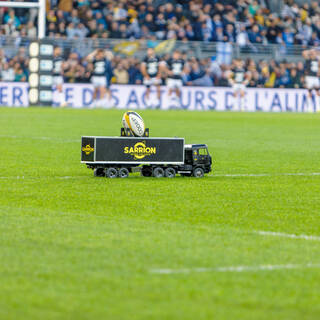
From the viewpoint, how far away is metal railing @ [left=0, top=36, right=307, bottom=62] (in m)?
40.8

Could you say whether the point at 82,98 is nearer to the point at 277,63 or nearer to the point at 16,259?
the point at 277,63

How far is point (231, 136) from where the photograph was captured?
24.3 m

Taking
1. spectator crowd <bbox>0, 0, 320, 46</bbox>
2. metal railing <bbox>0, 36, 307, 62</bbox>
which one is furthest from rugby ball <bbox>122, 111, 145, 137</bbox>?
spectator crowd <bbox>0, 0, 320, 46</bbox>

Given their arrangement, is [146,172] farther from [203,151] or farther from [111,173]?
[203,151]

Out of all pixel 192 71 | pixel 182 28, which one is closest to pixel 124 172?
pixel 192 71

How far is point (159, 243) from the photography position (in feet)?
23.9

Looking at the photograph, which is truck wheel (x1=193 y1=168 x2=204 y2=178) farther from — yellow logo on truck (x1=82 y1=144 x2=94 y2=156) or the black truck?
yellow logo on truck (x1=82 y1=144 x2=94 y2=156)

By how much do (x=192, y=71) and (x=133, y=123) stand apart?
29.8 metres

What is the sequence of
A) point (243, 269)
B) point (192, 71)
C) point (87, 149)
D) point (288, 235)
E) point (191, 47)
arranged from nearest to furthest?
point (243, 269) < point (288, 235) < point (87, 149) < point (192, 71) < point (191, 47)

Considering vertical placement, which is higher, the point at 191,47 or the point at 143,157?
the point at 191,47

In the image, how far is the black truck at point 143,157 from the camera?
12.6 metres

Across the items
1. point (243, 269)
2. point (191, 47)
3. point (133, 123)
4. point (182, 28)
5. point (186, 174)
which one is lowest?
point (243, 269)

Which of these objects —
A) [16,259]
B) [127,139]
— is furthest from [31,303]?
[127,139]

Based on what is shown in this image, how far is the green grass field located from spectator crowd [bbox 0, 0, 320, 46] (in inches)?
1161
